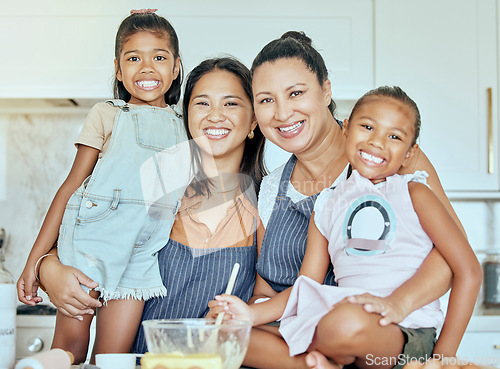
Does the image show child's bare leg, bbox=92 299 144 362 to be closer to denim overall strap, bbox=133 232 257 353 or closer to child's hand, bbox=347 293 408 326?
denim overall strap, bbox=133 232 257 353

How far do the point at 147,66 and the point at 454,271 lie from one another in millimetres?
825

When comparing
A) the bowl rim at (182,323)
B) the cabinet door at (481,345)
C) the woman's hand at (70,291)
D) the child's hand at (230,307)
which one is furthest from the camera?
the cabinet door at (481,345)

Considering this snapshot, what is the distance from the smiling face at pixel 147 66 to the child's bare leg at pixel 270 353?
0.62 metres

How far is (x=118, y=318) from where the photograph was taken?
1.22 meters

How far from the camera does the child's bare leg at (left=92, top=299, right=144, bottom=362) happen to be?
3.96 feet

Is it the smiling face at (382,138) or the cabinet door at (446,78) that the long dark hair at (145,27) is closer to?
the smiling face at (382,138)

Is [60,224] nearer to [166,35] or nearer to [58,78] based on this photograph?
[166,35]

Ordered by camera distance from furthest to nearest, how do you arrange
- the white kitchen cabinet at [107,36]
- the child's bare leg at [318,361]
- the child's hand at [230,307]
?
1. the white kitchen cabinet at [107,36]
2. the child's hand at [230,307]
3. the child's bare leg at [318,361]

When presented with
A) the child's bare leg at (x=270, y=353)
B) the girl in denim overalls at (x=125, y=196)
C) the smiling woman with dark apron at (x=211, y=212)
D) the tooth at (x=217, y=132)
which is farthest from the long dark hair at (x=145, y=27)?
the child's bare leg at (x=270, y=353)

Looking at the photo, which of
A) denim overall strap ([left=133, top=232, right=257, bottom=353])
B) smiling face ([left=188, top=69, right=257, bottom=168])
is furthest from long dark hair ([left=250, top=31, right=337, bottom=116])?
denim overall strap ([left=133, top=232, right=257, bottom=353])

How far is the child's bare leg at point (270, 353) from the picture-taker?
0.99 m

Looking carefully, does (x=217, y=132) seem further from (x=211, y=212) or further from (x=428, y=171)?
(x=428, y=171)

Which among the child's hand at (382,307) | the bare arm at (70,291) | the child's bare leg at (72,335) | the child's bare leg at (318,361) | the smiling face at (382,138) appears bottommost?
the child's bare leg at (72,335)

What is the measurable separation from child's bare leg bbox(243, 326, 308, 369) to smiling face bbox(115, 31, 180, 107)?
62cm
